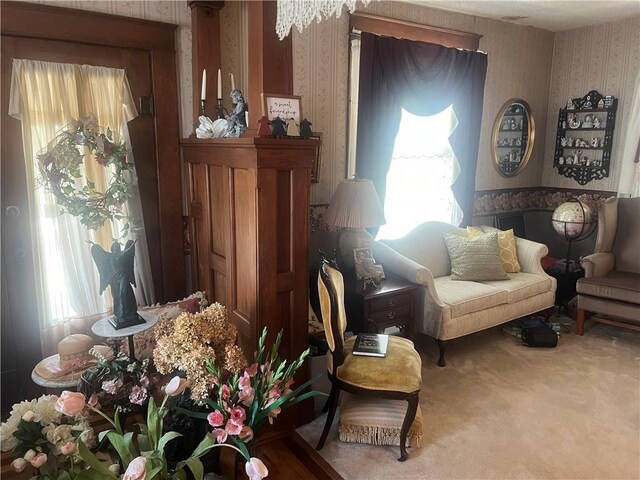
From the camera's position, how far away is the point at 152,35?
2848mm

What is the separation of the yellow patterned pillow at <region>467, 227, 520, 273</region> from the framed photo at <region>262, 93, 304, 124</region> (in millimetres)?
2448

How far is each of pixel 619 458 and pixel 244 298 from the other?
7.02 ft

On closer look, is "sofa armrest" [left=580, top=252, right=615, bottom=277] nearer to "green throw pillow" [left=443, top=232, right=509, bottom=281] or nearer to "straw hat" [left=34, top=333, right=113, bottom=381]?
"green throw pillow" [left=443, top=232, right=509, bottom=281]

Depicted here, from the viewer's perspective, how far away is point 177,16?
2932mm

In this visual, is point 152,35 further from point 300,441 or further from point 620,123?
point 620,123

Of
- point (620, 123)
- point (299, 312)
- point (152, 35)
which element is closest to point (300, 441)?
point (299, 312)

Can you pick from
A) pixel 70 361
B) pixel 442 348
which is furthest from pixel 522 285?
pixel 70 361

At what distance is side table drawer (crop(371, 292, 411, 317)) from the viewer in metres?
3.27

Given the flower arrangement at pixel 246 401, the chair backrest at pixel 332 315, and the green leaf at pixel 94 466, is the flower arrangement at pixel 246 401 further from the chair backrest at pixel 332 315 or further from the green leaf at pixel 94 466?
the chair backrest at pixel 332 315

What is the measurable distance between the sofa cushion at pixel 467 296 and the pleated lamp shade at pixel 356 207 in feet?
2.63

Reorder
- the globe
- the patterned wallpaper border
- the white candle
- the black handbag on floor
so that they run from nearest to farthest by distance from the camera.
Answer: the white candle
the black handbag on floor
the globe
the patterned wallpaper border

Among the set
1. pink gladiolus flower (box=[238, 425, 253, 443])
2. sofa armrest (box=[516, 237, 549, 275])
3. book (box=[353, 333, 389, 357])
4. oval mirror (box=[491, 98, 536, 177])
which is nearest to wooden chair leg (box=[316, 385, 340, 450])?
book (box=[353, 333, 389, 357])

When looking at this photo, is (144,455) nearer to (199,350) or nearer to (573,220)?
(199,350)

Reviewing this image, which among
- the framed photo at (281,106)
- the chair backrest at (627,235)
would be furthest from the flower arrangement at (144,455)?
the chair backrest at (627,235)
